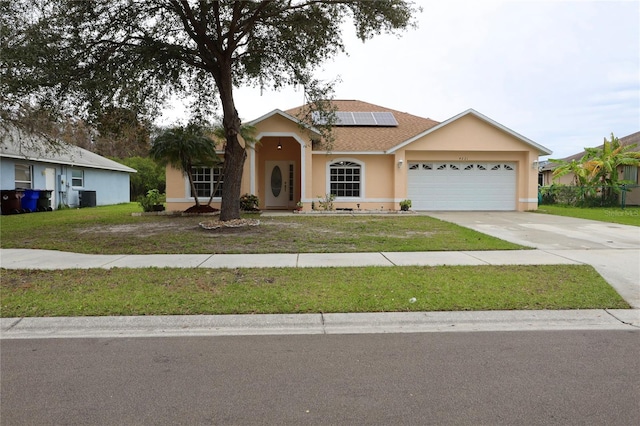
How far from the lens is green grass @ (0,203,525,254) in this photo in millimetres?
10344

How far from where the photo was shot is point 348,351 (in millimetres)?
4613

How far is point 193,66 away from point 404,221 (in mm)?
9415

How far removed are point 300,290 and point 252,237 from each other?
5.70 meters

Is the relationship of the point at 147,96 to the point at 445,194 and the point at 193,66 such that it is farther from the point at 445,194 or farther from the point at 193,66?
the point at 445,194

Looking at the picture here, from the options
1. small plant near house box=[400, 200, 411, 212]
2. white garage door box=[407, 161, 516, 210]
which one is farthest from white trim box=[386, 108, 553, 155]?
small plant near house box=[400, 200, 411, 212]

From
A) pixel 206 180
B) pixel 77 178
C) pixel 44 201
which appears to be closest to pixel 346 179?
pixel 206 180

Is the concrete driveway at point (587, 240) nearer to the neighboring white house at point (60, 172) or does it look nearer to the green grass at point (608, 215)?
the green grass at point (608, 215)

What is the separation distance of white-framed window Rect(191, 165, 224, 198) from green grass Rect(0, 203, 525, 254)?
463 cm

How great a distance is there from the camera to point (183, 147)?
17438 mm

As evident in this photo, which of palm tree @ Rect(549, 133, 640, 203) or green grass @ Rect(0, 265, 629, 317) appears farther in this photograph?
palm tree @ Rect(549, 133, 640, 203)

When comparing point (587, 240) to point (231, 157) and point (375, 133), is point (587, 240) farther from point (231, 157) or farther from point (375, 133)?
point (375, 133)

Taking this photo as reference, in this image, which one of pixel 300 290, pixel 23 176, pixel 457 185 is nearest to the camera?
pixel 300 290

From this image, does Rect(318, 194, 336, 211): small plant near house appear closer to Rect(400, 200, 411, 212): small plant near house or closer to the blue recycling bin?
Rect(400, 200, 411, 212): small plant near house

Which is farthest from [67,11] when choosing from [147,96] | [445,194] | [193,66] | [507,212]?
[507,212]
